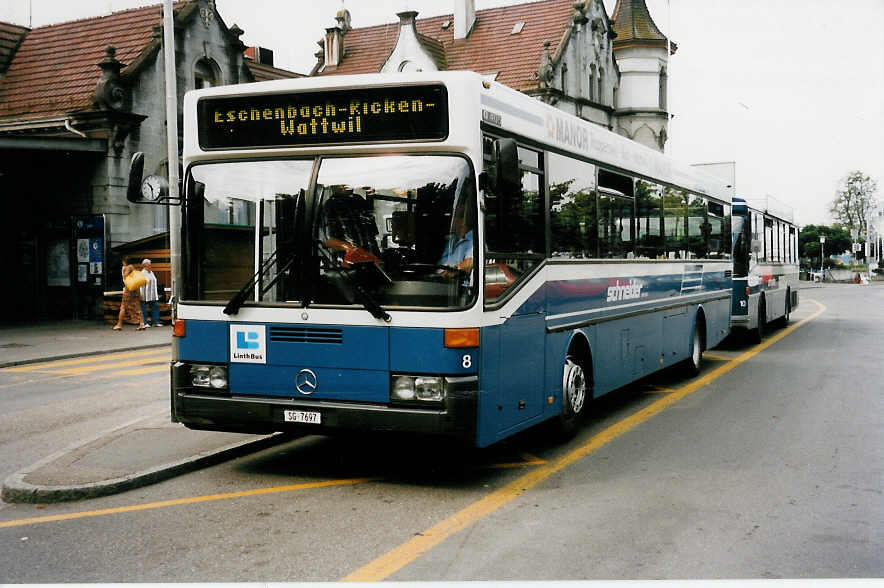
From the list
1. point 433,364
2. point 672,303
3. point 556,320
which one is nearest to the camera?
point 433,364

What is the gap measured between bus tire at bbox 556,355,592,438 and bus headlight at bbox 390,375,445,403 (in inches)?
86.0

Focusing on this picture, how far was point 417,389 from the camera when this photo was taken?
266 inches

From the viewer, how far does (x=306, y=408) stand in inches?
275

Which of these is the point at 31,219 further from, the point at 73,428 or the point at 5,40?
the point at 73,428

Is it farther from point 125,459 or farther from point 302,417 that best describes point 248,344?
point 125,459

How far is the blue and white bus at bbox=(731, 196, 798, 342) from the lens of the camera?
1861cm

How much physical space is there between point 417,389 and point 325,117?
6.83ft

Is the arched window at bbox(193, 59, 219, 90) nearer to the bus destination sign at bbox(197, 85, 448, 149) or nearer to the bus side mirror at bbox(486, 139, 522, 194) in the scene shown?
the bus destination sign at bbox(197, 85, 448, 149)

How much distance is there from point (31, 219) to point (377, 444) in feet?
73.1

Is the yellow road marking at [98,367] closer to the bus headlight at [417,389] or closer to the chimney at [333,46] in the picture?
the bus headlight at [417,389]

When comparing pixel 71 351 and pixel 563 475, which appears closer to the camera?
pixel 563 475

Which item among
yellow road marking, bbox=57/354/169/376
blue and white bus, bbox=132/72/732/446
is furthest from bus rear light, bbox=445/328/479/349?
yellow road marking, bbox=57/354/169/376

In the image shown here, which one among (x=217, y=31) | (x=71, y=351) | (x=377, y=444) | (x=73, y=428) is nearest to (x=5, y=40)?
(x=217, y=31)

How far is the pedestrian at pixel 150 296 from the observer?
78.4 feet
